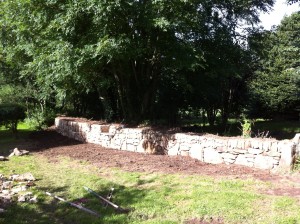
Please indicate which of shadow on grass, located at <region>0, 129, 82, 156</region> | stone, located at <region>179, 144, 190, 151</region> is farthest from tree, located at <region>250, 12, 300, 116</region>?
stone, located at <region>179, 144, 190, 151</region>

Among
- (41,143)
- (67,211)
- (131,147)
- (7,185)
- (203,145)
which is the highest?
(203,145)

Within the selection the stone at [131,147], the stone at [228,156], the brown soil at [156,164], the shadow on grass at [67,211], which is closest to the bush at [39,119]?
the brown soil at [156,164]

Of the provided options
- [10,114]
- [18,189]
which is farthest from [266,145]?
[10,114]

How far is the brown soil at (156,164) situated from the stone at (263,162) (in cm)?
13

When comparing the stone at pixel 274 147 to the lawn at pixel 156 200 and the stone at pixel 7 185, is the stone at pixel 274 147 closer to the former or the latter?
the lawn at pixel 156 200

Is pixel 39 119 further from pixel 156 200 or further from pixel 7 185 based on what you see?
pixel 156 200

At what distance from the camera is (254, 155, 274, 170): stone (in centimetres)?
673

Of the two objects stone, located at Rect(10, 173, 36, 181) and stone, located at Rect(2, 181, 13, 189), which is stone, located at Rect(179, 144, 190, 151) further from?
stone, located at Rect(2, 181, 13, 189)

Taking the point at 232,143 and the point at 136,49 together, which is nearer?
the point at 232,143

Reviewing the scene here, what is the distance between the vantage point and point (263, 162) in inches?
270

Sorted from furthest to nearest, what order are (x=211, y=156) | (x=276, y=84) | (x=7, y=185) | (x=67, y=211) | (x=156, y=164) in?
(x=276, y=84)
(x=156, y=164)
(x=211, y=156)
(x=7, y=185)
(x=67, y=211)

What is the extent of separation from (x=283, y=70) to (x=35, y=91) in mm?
13478

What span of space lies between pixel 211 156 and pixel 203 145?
0.34m

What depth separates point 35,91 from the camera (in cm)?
1702
